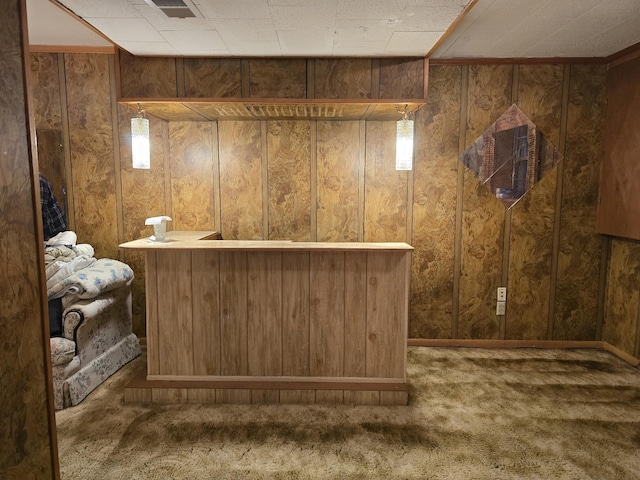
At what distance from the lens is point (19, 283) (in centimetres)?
133

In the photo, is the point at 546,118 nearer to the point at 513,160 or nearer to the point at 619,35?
the point at 513,160

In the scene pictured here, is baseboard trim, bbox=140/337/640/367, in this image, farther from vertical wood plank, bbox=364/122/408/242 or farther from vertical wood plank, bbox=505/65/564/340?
vertical wood plank, bbox=364/122/408/242

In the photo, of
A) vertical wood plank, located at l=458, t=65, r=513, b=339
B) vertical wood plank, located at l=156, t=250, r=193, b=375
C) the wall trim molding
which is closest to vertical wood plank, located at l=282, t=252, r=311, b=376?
vertical wood plank, located at l=156, t=250, r=193, b=375

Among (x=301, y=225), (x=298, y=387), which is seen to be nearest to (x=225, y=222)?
(x=301, y=225)

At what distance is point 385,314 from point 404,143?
1183 millimetres

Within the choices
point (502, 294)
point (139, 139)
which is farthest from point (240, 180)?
point (502, 294)

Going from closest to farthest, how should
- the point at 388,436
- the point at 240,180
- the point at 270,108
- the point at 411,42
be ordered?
the point at 388,436
the point at 411,42
the point at 270,108
the point at 240,180

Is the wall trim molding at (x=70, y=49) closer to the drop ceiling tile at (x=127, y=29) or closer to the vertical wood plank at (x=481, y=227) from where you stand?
the drop ceiling tile at (x=127, y=29)

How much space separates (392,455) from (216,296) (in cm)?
135

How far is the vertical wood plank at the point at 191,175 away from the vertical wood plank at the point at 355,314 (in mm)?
1571

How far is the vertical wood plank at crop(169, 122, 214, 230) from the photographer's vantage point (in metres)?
3.44

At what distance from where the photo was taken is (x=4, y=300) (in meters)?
1.27

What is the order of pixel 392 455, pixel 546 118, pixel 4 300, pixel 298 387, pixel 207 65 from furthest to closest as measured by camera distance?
1. pixel 546 118
2. pixel 207 65
3. pixel 298 387
4. pixel 392 455
5. pixel 4 300

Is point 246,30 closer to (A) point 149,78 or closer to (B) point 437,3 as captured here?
(A) point 149,78
